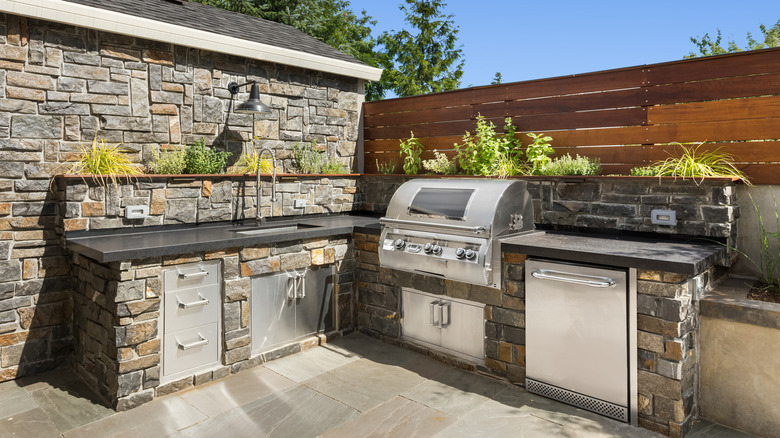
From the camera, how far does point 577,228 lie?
386cm

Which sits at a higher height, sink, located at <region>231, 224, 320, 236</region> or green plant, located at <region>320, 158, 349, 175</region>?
green plant, located at <region>320, 158, 349, 175</region>

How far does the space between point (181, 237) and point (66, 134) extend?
48.2 inches

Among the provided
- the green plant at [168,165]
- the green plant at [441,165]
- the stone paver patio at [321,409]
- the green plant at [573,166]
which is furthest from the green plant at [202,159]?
the green plant at [573,166]

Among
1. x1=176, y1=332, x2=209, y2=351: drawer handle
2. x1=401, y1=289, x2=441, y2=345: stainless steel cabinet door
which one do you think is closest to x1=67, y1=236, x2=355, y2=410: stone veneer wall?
x1=176, y1=332, x2=209, y2=351: drawer handle

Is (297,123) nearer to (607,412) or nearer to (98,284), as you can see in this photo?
(98,284)

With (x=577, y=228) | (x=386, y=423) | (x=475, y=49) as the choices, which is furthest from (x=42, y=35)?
(x=475, y=49)

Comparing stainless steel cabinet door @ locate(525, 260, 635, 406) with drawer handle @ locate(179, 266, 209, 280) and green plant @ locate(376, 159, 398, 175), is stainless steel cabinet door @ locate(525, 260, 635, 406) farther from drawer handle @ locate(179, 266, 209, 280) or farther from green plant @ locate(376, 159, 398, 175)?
green plant @ locate(376, 159, 398, 175)

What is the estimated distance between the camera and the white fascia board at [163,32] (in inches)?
136

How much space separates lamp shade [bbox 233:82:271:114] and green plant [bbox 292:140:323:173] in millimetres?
787

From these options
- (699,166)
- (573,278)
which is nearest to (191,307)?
(573,278)

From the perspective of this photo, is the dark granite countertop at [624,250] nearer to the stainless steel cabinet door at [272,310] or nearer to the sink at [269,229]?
the stainless steel cabinet door at [272,310]

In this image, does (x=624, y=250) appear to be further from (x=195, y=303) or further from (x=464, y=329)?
(x=195, y=303)

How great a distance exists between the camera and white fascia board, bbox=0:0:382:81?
3.45 m

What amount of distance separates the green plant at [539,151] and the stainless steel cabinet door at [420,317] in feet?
4.78
